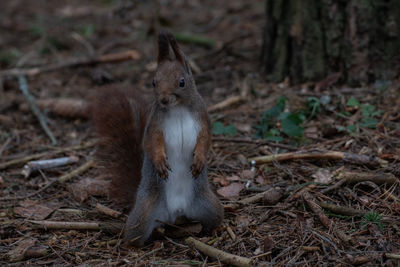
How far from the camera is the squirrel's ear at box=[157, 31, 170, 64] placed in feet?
7.60

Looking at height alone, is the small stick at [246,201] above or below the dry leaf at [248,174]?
below

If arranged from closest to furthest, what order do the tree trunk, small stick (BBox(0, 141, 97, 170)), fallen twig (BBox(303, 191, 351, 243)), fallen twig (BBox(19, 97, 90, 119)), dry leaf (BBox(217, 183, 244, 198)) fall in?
fallen twig (BBox(303, 191, 351, 243)) → dry leaf (BBox(217, 183, 244, 198)) → small stick (BBox(0, 141, 97, 170)) → the tree trunk → fallen twig (BBox(19, 97, 90, 119))

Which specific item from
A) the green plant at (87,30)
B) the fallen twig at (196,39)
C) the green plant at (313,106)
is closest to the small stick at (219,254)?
the green plant at (313,106)

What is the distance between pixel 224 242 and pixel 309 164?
912 millimetres

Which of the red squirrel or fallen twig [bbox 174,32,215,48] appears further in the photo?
fallen twig [bbox 174,32,215,48]

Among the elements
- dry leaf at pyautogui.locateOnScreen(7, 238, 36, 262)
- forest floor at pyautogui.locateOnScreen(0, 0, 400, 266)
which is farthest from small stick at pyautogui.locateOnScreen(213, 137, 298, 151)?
dry leaf at pyautogui.locateOnScreen(7, 238, 36, 262)

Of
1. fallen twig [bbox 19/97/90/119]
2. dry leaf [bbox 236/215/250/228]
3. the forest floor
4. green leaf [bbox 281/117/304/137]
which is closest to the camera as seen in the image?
the forest floor

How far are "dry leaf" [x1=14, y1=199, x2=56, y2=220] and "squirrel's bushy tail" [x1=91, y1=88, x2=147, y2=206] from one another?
401mm

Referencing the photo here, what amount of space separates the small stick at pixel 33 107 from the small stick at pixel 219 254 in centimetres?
189

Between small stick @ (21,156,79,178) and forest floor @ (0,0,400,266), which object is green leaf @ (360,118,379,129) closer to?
forest floor @ (0,0,400,266)

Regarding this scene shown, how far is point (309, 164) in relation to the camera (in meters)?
3.01

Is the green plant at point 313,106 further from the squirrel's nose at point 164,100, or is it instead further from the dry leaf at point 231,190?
the squirrel's nose at point 164,100

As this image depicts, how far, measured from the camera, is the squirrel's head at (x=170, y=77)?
7.54ft

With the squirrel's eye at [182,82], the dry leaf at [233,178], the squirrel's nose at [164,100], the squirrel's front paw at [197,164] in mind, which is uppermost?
the squirrel's eye at [182,82]
